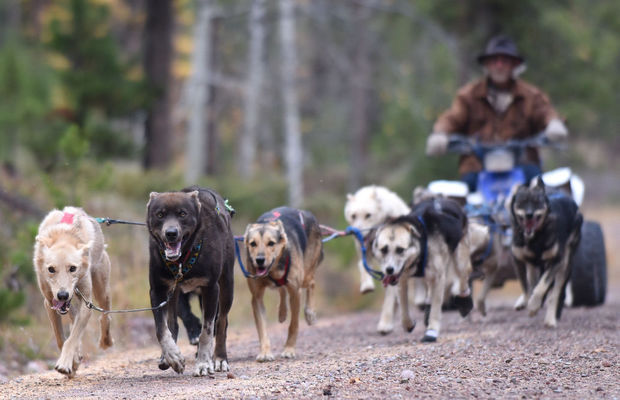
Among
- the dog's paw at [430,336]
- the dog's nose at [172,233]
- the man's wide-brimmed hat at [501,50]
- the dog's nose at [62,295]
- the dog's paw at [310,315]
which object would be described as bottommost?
the dog's paw at [430,336]

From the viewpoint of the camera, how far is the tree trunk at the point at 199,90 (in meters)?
19.7

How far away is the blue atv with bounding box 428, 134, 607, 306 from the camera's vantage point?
9969mm

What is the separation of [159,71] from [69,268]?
1443 cm

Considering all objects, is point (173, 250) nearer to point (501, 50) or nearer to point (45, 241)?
point (45, 241)

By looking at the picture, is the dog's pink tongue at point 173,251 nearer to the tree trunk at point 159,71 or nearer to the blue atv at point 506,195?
the blue atv at point 506,195

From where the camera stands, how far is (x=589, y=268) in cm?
1078

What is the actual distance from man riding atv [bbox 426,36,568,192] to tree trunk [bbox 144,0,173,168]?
10.6 m

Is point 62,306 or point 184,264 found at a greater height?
point 184,264

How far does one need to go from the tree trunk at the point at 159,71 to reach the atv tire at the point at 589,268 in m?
11.7

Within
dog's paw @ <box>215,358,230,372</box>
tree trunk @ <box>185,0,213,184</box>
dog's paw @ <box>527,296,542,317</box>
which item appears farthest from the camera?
tree trunk @ <box>185,0,213,184</box>

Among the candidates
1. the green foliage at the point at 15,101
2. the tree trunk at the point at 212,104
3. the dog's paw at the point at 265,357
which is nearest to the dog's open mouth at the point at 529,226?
the dog's paw at the point at 265,357

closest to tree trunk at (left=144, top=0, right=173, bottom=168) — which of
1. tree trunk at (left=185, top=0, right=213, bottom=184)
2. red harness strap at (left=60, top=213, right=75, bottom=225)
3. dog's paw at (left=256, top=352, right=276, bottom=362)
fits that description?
tree trunk at (left=185, top=0, right=213, bottom=184)

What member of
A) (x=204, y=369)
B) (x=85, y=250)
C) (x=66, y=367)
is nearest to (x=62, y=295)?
(x=85, y=250)

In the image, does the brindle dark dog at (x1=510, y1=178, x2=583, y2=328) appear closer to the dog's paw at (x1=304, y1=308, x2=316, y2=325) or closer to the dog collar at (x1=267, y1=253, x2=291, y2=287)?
the dog's paw at (x1=304, y1=308, x2=316, y2=325)
